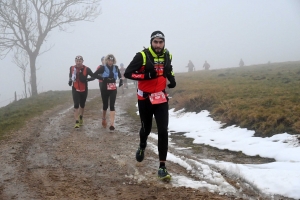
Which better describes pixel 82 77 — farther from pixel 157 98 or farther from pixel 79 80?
pixel 157 98

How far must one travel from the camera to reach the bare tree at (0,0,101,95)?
2708 centimetres

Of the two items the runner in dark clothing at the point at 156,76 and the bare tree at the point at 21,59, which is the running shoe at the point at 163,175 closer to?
the runner in dark clothing at the point at 156,76

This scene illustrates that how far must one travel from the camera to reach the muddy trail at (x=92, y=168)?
15.1ft

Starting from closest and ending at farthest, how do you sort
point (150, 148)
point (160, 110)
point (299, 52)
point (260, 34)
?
point (160, 110) < point (150, 148) < point (299, 52) < point (260, 34)

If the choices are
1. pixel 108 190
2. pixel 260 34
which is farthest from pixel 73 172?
pixel 260 34

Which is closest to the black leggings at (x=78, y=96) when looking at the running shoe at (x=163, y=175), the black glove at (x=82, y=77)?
the black glove at (x=82, y=77)

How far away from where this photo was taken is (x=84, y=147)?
304 inches

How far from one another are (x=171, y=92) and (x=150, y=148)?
10.9 metres


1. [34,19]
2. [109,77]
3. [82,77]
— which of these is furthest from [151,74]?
[34,19]

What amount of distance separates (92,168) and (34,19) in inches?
1023

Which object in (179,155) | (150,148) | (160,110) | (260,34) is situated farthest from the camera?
(260,34)

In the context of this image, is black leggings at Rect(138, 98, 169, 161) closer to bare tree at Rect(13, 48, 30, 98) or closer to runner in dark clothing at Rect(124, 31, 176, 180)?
runner in dark clothing at Rect(124, 31, 176, 180)

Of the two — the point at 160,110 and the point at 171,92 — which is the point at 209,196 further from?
the point at 171,92

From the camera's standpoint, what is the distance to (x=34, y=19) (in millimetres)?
28688
